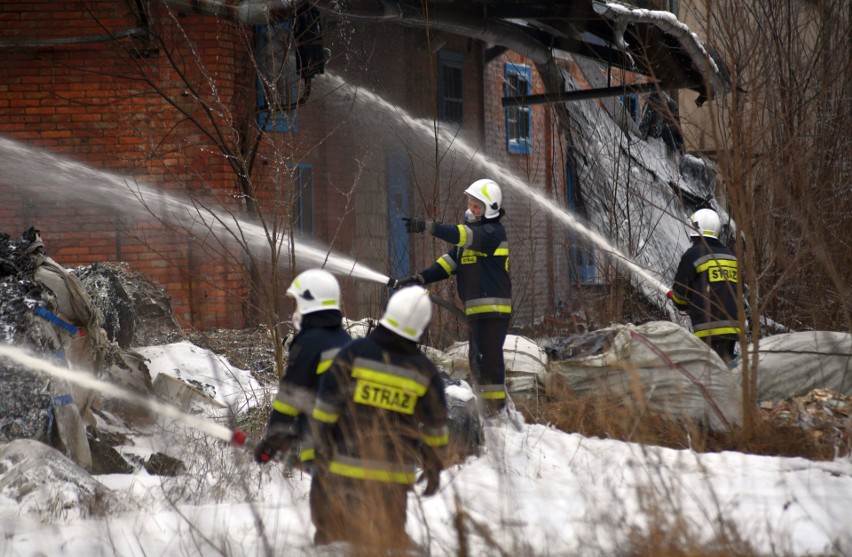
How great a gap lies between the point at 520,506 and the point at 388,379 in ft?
2.66

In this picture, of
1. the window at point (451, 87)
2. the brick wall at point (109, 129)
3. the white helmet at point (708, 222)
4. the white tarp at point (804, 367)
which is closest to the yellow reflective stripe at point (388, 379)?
the white tarp at point (804, 367)

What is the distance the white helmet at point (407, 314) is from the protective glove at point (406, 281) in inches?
96.5

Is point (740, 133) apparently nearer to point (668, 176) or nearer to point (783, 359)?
point (783, 359)

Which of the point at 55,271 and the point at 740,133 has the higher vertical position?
the point at 740,133

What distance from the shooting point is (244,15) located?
25.6ft

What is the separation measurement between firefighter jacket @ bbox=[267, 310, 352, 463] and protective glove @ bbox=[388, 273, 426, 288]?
2.22 metres

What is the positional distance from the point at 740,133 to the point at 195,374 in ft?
14.8

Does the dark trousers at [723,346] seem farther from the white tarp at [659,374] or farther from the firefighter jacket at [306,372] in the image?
the firefighter jacket at [306,372]

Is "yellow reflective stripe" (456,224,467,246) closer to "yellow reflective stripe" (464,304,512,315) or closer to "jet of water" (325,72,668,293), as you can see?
"yellow reflective stripe" (464,304,512,315)

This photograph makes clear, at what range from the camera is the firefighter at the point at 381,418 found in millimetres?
Result: 3760

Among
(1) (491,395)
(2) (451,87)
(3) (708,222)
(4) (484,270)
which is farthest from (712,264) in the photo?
(2) (451,87)

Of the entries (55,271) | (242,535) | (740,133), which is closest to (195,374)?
(55,271)

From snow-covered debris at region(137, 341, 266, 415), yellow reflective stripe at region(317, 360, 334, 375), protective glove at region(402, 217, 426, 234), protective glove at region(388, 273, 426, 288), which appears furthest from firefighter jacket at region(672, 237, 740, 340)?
yellow reflective stripe at region(317, 360, 334, 375)

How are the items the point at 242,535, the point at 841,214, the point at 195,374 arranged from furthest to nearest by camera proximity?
the point at 841,214
the point at 195,374
the point at 242,535
